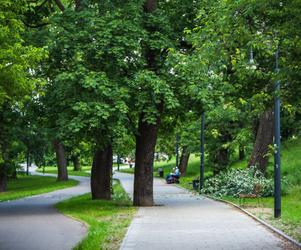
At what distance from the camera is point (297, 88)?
992 cm

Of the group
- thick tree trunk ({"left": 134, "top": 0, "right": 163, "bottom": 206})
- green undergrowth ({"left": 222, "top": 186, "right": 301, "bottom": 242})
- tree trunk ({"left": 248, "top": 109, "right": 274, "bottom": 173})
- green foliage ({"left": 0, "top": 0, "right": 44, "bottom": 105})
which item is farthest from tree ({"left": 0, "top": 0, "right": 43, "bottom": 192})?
tree trunk ({"left": 248, "top": 109, "right": 274, "bottom": 173})

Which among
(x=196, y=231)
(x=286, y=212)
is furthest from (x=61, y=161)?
(x=196, y=231)

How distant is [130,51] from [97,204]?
6.31 m

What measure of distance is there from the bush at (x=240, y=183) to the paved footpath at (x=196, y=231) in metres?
6.46

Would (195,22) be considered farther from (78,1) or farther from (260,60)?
(260,60)

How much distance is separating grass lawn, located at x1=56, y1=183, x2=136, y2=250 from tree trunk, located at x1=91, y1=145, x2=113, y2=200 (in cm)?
130

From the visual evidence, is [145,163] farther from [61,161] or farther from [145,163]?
[61,161]

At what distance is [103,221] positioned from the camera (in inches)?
652

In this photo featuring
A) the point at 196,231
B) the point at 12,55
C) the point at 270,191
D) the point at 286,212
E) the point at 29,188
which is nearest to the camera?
the point at 12,55

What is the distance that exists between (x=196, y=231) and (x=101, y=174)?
457 inches

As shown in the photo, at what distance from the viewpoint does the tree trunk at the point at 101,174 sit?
25.2 m

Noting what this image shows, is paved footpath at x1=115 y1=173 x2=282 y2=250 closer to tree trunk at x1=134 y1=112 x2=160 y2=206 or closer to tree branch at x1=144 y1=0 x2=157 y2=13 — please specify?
tree trunk at x1=134 y1=112 x2=160 y2=206

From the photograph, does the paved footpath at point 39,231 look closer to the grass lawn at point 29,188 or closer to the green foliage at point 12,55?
the green foliage at point 12,55

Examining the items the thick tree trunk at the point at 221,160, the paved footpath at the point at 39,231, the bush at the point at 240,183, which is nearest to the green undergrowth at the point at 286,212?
the bush at the point at 240,183
